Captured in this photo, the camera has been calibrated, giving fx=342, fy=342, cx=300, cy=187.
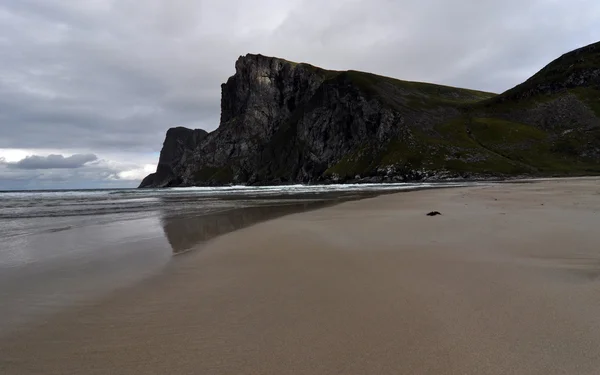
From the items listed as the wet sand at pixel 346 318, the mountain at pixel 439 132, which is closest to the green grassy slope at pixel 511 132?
the mountain at pixel 439 132

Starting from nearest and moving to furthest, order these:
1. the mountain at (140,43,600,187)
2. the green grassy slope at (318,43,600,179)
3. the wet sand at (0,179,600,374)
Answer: the wet sand at (0,179,600,374), the green grassy slope at (318,43,600,179), the mountain at (140,43,600,187)

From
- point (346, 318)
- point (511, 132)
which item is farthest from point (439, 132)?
point (346, 318)

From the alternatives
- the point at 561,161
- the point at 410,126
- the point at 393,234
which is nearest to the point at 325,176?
the point at 410,126

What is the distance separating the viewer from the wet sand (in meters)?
3.43

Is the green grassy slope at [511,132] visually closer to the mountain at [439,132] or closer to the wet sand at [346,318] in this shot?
the mountain at [439,132]

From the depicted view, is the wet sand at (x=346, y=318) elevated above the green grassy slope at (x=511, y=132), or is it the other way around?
the green grassy slope at (x=511, y=132)

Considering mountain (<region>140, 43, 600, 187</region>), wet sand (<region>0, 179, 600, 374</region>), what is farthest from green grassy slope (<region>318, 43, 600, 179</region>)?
wet sand (<region>0, 179, 600, 374</region>)

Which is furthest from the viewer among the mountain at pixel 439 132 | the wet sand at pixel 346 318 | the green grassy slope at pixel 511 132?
the mountain at pixel 439 132

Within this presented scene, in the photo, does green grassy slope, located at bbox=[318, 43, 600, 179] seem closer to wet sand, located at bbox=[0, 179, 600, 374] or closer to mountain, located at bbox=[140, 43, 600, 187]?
mountain, located at bbox=[140, 43, 600, 187]

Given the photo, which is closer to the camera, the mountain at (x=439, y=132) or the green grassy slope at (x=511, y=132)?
the green grassy slope at (x=511, y=132)

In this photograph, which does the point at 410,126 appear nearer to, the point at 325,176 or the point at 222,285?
the point at 325,176

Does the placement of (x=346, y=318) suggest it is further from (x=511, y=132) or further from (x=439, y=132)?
(x=511, y=132)

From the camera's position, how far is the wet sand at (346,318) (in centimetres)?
343

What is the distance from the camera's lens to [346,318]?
4508 millimetres
